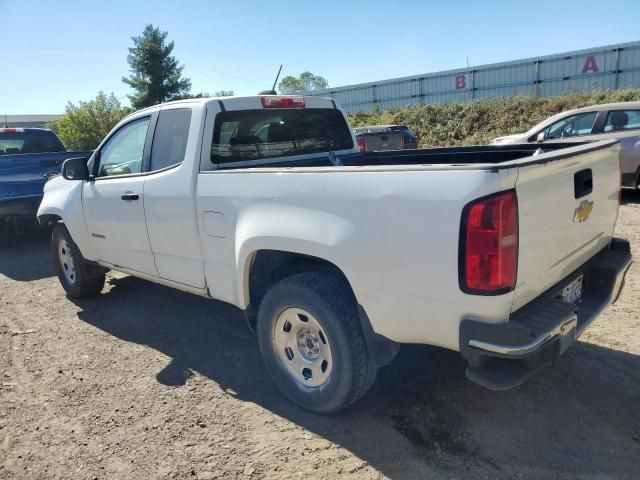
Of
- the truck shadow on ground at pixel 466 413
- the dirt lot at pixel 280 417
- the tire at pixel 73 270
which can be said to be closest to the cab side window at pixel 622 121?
the dirt lot at pixel 280 417

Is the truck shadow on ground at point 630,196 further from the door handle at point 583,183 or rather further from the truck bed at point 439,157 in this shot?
the door handle at point 583,183

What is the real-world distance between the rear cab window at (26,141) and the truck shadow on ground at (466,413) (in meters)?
6.87

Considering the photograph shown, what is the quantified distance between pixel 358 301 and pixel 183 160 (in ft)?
6.01

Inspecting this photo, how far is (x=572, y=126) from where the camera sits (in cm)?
940

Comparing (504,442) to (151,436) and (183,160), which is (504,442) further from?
(183,160)

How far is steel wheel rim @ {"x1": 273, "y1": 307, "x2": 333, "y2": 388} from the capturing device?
306cm

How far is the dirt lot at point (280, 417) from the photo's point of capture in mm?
2709

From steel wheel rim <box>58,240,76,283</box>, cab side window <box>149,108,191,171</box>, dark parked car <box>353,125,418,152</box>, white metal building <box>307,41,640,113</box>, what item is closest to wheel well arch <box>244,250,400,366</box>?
cab side window <box>149,108,191,171</box>

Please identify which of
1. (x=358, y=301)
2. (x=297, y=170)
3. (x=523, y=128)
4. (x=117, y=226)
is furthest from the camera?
(x=523, y=128)

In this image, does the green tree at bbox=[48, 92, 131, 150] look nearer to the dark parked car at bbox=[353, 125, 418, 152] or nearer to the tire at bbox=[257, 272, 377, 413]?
the dark parked car at bbox=[353, 125, 418, 152]

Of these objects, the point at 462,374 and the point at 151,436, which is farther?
the point at 462,374

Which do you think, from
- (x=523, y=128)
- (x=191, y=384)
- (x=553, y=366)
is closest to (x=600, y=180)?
(x=553, y=366)

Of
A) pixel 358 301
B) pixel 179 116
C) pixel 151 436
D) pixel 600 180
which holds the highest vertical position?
pixel 179 116

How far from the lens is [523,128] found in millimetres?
21625
